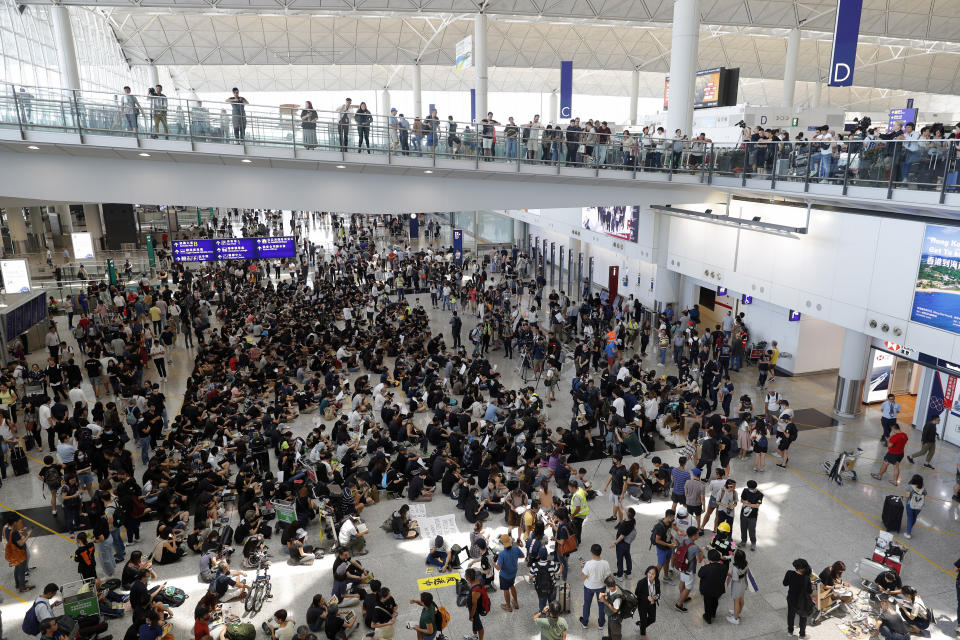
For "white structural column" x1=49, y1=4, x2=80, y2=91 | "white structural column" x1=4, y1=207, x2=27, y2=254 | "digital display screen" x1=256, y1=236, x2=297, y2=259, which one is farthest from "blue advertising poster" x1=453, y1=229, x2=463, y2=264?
"white structural column" x1=4, y1=207, x2=27, y2=254

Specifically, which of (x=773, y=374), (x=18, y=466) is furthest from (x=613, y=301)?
(x=18, y=466)

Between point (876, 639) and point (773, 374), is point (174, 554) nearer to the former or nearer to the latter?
point (876, 639)

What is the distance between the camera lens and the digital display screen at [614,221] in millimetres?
23938

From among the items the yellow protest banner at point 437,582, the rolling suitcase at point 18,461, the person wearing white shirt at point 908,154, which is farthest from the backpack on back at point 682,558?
the rolling suitcase at point 18,461

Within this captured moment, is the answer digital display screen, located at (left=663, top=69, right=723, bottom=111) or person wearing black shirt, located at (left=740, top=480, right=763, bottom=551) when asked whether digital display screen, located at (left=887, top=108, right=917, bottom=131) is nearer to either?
digital display screen, located at (left=663, top=69, right=723, bottom=111)

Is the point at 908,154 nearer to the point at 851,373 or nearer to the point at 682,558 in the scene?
the point at 851,373

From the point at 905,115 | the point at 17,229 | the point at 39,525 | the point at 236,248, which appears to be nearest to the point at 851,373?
the point at 905,115

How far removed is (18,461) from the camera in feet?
43.0

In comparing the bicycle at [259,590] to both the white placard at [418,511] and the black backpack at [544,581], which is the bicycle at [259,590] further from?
the black backpack at [544,581]

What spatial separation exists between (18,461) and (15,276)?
11.2 m

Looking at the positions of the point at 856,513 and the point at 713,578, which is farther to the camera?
the point at 856,513

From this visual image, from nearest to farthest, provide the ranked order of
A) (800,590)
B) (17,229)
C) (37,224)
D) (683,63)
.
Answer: (800,590)
(683,63)
(17,229)
(37,224)

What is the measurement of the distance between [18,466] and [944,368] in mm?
20573

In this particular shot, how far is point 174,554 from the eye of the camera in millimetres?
9945
